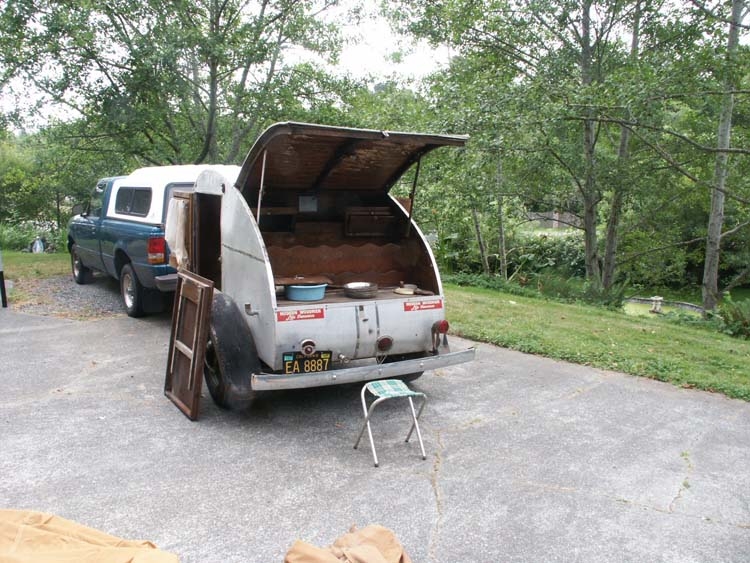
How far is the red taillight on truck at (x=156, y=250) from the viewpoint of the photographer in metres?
7.70

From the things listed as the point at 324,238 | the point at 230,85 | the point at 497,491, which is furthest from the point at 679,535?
the point at 230,85

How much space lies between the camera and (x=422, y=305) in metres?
5.23

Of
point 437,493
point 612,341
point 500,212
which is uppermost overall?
point 500,212

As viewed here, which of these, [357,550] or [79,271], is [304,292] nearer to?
[357,550]

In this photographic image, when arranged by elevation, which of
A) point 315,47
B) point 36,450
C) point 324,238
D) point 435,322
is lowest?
point 36,450

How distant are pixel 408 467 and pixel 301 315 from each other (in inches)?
54.3

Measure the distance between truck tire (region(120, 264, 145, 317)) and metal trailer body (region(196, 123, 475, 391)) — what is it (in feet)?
8.60

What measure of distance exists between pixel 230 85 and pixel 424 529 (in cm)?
1135

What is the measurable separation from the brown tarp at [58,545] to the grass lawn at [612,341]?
562cm

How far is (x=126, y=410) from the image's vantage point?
5.16 metres

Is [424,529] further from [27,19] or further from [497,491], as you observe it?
A: [27,19]

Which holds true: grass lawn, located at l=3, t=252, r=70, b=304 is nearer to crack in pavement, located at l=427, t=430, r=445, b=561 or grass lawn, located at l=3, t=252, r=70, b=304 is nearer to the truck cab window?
the truck cab window

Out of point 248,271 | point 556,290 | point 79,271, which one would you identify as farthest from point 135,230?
point 556,290

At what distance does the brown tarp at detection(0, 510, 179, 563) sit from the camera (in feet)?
6.75
